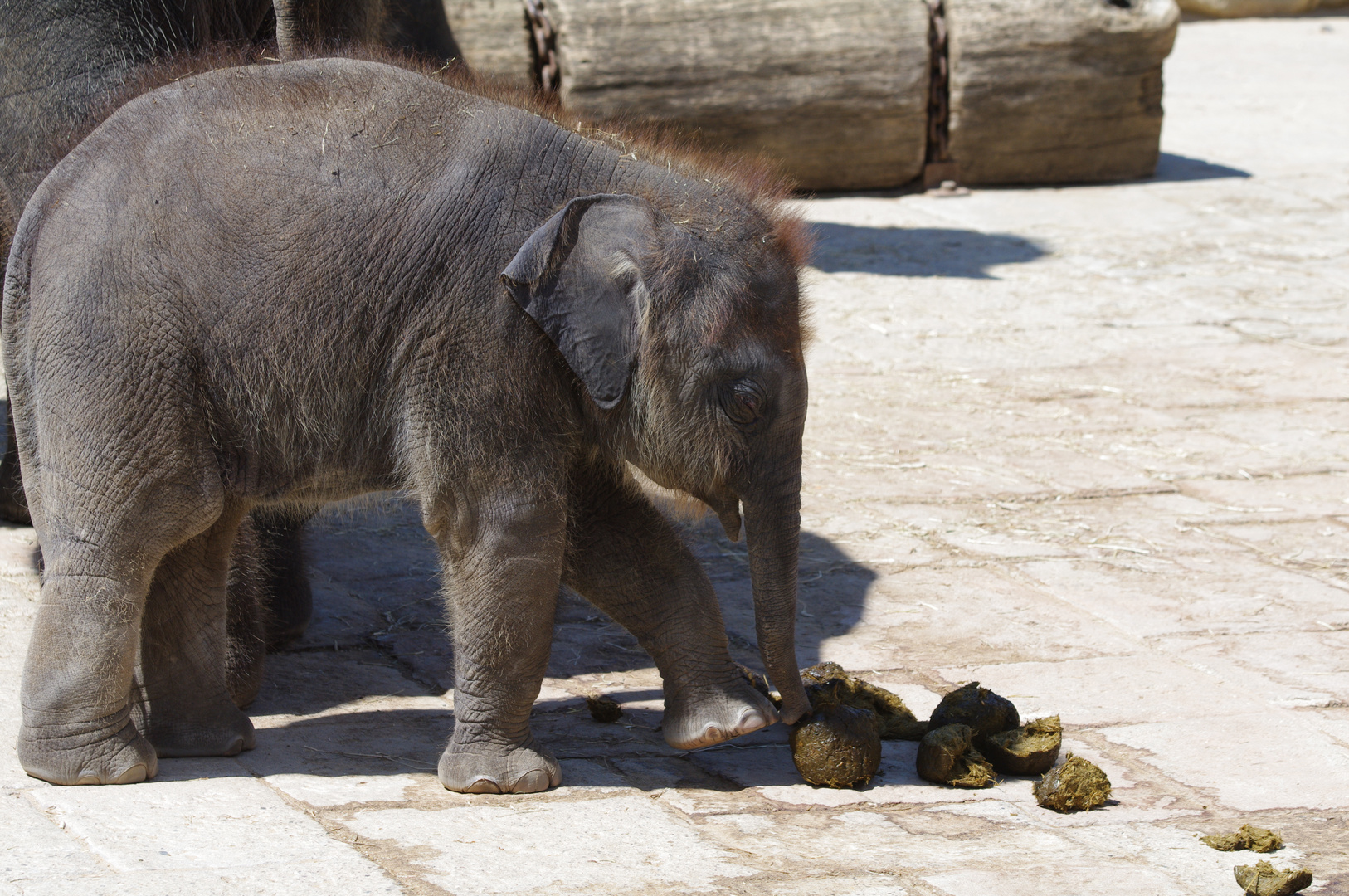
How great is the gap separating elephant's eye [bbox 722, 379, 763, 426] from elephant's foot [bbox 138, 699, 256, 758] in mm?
1394

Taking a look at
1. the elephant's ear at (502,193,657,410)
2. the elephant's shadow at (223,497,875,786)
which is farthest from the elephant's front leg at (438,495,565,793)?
the elephant's ear at (502,193,657,410)

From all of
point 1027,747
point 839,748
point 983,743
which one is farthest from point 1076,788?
point 839,748

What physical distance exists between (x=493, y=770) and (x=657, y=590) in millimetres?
636

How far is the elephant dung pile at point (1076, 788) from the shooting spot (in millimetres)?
3562

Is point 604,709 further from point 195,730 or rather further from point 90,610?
point 90,610

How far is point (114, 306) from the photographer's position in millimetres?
3496

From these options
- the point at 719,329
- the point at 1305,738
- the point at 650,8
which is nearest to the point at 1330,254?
the point at 650,8

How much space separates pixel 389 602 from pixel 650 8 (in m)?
6.62

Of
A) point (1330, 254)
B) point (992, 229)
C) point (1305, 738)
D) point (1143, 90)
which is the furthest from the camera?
point (1143, 90)

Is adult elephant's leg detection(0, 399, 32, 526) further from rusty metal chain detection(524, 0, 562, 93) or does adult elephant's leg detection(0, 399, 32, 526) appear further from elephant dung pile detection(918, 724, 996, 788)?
rusty metal chain detection(524, 0, 562, 93)

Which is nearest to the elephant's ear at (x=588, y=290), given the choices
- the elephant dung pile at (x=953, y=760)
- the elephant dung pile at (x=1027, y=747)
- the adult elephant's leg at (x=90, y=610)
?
the adult elephant's leg at (x=90, y=610)

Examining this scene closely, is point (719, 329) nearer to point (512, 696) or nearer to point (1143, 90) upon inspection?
point (512, 696)

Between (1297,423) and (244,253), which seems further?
(1297,423)

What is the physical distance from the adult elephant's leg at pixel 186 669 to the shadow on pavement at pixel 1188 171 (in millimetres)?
9420
